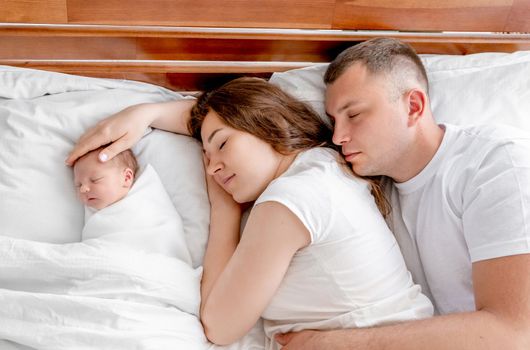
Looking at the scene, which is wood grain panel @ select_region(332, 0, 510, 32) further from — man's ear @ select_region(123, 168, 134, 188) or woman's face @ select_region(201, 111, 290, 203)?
man's ear @ select_region(123, 168, 134, 188)

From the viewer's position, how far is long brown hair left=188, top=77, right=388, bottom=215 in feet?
4.55

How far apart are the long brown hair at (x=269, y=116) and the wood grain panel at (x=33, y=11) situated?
414 mm

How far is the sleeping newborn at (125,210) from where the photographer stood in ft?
4.36

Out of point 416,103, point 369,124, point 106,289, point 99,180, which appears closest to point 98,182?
point 99,180

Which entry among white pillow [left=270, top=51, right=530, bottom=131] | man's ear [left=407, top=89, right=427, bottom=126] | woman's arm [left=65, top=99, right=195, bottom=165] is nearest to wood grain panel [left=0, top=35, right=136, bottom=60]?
woman's arm [left=65, top=99, right=195, bottom=165]

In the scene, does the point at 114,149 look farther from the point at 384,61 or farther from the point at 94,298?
the point at 384,61

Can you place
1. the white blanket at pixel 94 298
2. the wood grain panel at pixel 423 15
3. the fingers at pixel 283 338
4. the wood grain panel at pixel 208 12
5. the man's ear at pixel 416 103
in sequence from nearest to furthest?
the white blanket at pixel 94 298 < the fingers at pixel 283 338 < the man's ear at pixel 416 103 < the wood grain panel at pixel 208 12 < the wood grain panel at pixel 423 15

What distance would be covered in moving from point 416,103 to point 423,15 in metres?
0.42

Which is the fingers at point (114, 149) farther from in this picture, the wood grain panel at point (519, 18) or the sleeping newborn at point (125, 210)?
the wood grain panel at point (519, 18)

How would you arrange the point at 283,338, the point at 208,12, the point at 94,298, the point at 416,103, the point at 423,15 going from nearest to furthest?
the point at 94,298 < the point at 283,338 < the point at 416,103 < the point at 208,12 < the point at 423,15

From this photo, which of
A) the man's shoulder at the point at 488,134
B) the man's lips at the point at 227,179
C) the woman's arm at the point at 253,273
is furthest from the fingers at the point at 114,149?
the man's shoulder at the point at 488,134

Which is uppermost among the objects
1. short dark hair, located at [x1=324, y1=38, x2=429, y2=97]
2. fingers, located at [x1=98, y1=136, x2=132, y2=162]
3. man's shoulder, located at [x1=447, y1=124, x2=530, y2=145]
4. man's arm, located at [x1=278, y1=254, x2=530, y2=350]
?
short dark hair, located at [x1=324, y1=38, x2=429, y2=97]

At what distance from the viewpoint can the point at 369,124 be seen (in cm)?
138

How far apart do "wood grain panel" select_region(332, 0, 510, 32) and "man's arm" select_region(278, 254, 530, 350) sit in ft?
2.51
